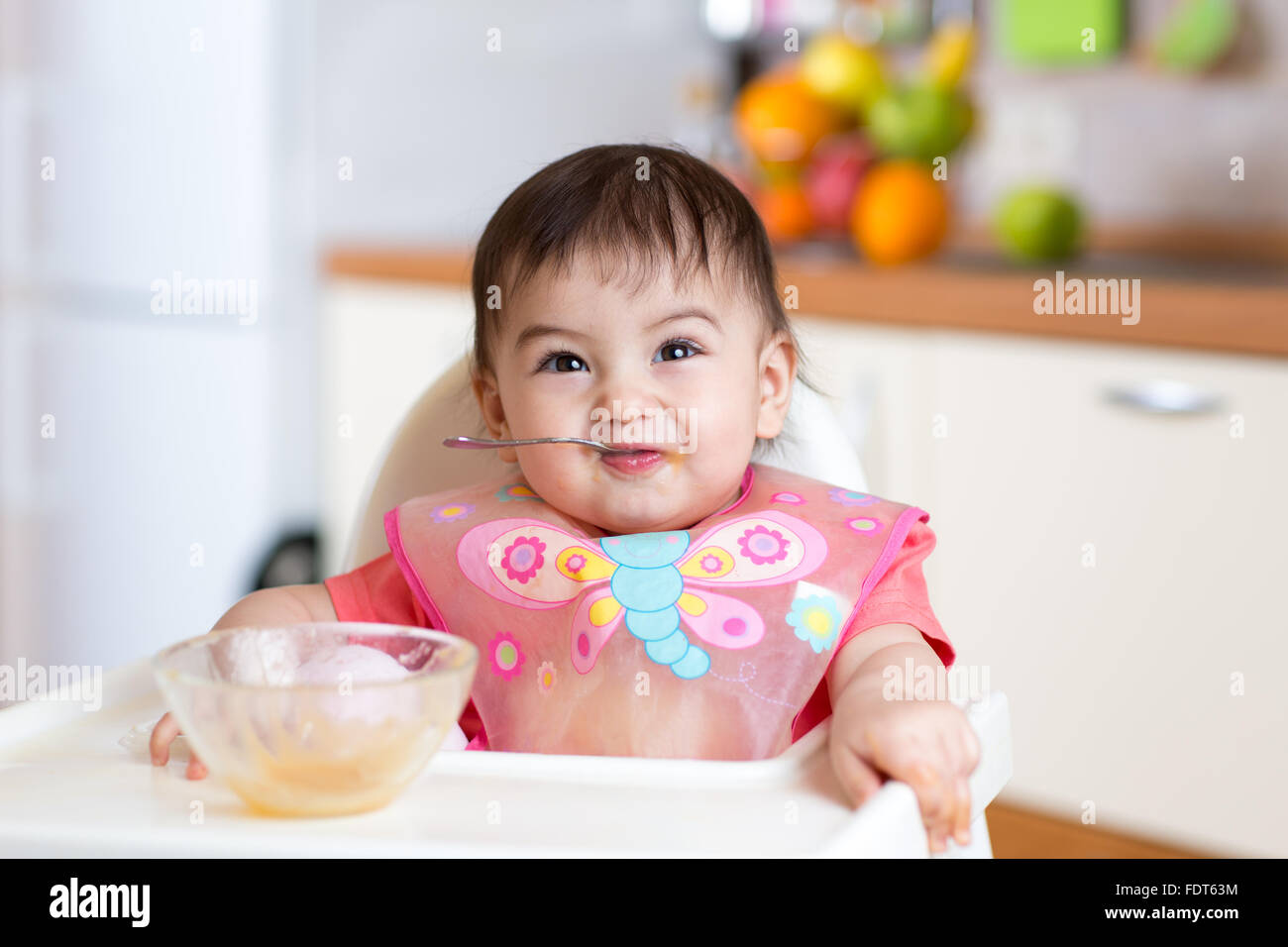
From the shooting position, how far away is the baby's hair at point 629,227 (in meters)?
0.90

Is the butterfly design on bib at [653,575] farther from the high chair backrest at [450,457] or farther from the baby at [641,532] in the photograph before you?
the high chair backrest at [450,457]

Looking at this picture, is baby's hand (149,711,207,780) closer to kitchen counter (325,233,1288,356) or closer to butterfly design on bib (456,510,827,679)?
butterfly design on bib (456,510,827,679)

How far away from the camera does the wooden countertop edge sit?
1585 mm

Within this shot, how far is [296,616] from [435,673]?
0.30 m

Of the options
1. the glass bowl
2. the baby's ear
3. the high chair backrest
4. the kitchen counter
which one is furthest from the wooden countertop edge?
the glass bowl

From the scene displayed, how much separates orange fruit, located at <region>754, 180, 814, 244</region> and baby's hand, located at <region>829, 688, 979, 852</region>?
178 centimetres

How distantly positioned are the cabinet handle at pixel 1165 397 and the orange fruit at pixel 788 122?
2.88 feet

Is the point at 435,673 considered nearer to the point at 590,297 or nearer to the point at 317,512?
the point at 590,297

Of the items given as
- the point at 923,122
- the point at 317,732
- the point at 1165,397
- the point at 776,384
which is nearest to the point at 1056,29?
the point at 923,122

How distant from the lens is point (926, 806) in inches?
25.1

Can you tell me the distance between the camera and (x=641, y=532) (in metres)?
0.94

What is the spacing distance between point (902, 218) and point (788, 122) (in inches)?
16.4

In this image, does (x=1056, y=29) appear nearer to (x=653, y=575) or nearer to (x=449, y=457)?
(x=449, y=457)

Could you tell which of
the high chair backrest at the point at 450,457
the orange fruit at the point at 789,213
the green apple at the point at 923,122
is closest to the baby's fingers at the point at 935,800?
the high chair backrest at the point at 450,457
